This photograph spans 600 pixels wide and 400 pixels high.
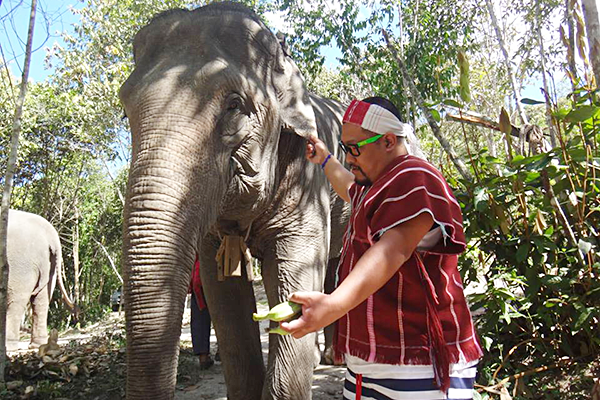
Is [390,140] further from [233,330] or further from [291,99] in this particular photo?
[233,330]

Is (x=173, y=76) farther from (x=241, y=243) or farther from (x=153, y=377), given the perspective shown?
(x=153, y=377)

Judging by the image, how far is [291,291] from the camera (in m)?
3.55

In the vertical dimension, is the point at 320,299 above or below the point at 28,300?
below

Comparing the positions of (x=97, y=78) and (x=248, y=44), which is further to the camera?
(x=97, y=78)

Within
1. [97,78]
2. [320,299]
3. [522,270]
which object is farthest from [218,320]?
[97,78]

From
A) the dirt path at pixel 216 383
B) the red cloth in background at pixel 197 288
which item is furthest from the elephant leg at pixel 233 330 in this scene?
the red cloth in background at pixel 197 288

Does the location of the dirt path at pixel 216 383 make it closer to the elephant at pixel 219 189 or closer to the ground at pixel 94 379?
the ground at pixel 94 379

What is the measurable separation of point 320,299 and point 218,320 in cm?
259

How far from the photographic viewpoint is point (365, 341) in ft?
6.40

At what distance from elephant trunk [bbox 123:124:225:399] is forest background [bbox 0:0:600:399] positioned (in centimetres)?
160

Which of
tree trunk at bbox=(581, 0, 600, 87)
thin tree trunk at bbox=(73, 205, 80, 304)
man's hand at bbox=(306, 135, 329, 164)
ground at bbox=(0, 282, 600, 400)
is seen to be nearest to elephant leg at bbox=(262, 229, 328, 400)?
man's hand at bbox=(306, 135, 329, 164)

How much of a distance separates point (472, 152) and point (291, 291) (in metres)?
13.3

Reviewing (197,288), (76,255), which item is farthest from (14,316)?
(76,255)

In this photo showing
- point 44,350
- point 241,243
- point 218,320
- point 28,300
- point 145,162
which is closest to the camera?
point 145,162
